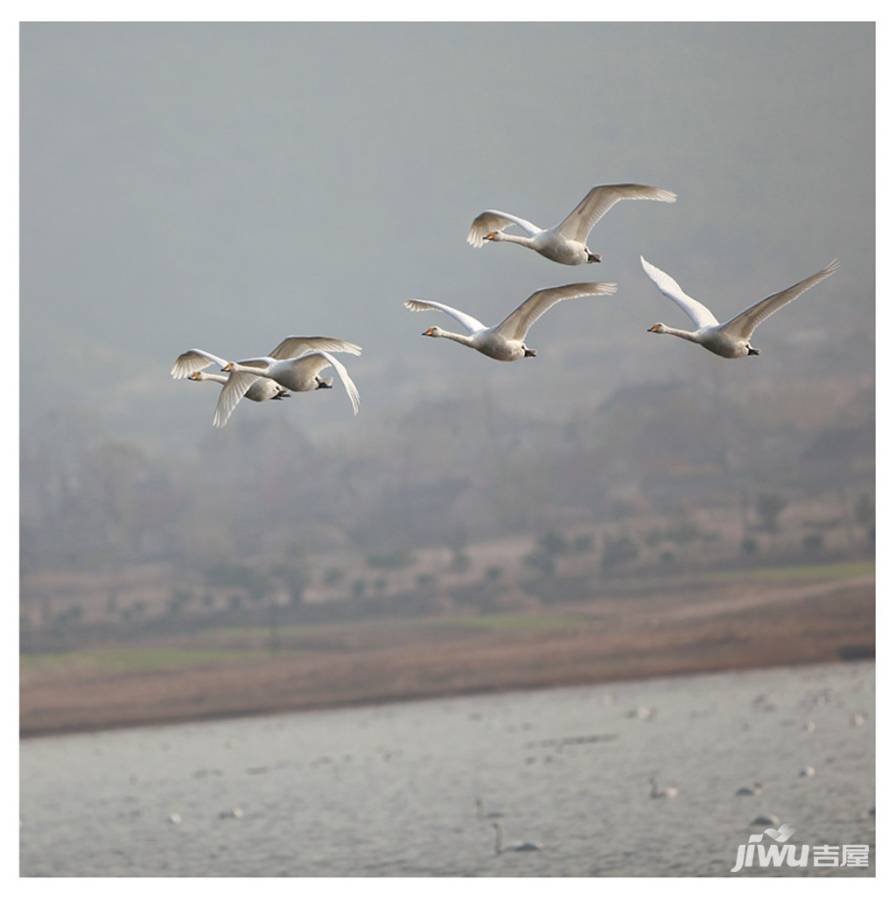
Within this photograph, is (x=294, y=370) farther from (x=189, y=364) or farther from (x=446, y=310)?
(x=446, y=310)

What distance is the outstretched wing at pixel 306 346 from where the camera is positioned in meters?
15.2

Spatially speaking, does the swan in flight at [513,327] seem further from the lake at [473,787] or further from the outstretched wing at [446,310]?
the lake at [473,787]

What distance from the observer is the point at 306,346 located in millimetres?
15648

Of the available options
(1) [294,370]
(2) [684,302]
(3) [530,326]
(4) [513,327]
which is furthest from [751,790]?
(1) [294,370]

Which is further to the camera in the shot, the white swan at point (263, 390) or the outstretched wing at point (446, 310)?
the white swan at point (263, 390)

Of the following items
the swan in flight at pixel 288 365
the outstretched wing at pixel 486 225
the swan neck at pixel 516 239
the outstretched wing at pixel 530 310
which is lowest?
the swan in flight at pixel 288 365

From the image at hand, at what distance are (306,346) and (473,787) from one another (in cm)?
4862

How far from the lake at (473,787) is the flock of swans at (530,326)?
108ft

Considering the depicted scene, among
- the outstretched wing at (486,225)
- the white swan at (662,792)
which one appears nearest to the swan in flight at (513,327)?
the outstretched wing at (486,225)

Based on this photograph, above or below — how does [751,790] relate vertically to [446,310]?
below

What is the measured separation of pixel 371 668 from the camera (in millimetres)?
89500

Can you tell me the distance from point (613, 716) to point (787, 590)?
18.0 meters

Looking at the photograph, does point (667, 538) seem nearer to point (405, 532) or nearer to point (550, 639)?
point (550, 639)

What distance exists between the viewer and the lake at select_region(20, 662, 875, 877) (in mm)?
51219
